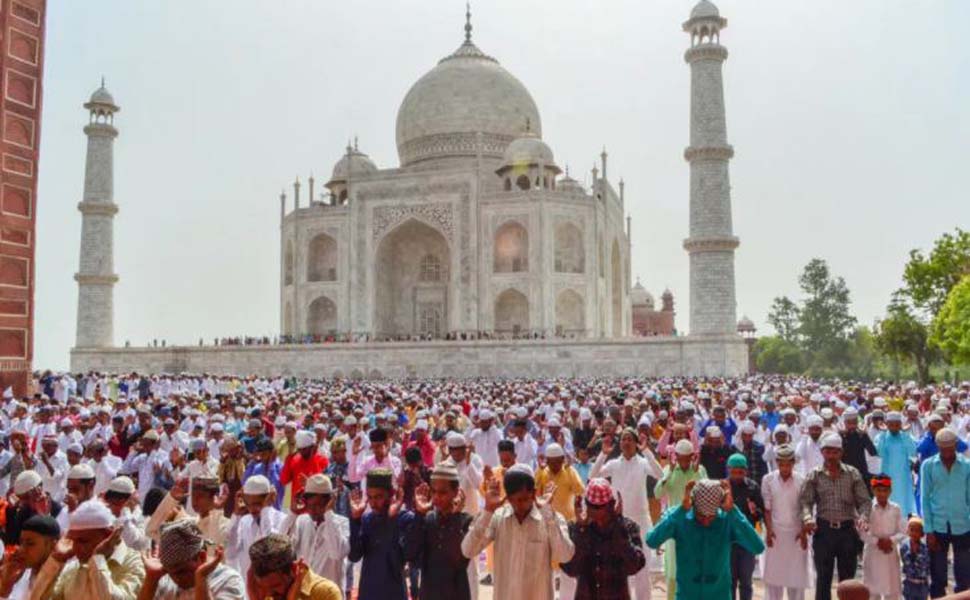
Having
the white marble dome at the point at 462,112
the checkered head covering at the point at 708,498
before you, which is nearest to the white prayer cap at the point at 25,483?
the checkered head covering at the point at 708,498

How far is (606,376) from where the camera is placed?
83.4ft

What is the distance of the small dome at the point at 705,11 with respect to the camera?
2672 centimetres

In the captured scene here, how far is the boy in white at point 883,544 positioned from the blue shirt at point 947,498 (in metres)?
0.35

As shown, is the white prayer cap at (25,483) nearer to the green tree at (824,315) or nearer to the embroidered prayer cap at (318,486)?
the embroidered prayer cap at (318,486)

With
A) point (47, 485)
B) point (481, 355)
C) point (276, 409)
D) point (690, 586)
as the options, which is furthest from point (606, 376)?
point (690, 586)

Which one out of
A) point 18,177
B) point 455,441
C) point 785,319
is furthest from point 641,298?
point 455,441

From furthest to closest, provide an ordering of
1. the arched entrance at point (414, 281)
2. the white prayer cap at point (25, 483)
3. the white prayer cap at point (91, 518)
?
the arched entrance at point (414, 281) < the white prayer cap at point (25, 483) < the white prayer cap at point (91, 518)

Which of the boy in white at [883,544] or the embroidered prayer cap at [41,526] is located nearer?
the embroidered prayer cap at [41,526]

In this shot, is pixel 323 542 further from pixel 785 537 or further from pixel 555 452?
pixel 785 537

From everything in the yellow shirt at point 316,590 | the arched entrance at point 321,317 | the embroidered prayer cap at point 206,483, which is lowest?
the yellow shirt at point 316,590

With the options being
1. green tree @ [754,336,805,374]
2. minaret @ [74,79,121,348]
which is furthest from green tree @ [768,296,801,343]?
minaret @ [74,79,121,348]

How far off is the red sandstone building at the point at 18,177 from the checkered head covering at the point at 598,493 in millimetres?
17723

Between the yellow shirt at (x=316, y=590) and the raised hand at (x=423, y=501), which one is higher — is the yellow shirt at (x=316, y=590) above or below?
below

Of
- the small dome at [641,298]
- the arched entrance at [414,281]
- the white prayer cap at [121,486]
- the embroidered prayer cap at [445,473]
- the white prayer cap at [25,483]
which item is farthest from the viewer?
the small dome at [641,298]
